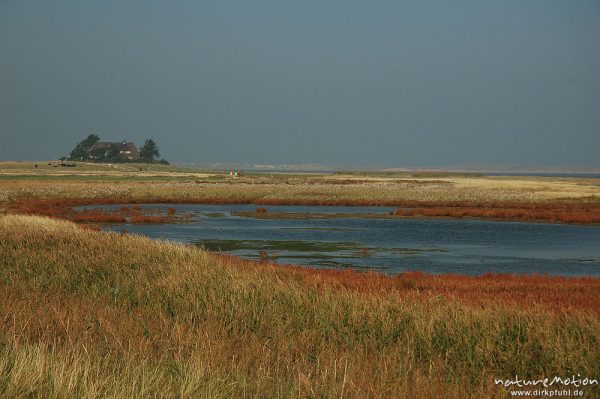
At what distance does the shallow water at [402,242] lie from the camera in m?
27.3

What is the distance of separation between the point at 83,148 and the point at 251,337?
584 feet

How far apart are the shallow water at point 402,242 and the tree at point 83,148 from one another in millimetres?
133465

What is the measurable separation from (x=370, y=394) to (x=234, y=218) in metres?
40.7

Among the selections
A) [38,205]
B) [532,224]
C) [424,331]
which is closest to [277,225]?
[532,224]

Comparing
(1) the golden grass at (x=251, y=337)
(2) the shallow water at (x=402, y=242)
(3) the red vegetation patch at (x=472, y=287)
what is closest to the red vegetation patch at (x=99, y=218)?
(2) the shallow water at (x=402, y=242)

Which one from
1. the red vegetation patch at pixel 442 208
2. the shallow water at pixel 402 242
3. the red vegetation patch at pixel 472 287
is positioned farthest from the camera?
the red vegetation patch at pixel 442 208

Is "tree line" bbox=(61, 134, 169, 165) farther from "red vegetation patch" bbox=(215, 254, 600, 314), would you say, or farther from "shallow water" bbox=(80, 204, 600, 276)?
"red vegetation patch" bbox=(215, 254, 600, 314)

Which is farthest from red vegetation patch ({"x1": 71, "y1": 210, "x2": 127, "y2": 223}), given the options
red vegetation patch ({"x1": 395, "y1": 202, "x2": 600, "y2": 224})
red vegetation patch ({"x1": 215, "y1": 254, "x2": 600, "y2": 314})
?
red vegetation patch ({"x1": 215, "y1": 254, "x2": 600, "y2": 314})

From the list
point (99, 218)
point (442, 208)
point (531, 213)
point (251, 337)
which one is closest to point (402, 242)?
point (531, 213)

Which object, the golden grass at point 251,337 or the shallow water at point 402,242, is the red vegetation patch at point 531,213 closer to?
the shallow water at point 402,242

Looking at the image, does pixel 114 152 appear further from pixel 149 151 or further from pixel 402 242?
pixel 402 242

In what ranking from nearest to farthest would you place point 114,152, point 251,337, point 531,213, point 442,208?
point 251,337
point 531,213
point 442,208
point 114,152

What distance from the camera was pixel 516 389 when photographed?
870 cm

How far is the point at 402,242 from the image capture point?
116ft
